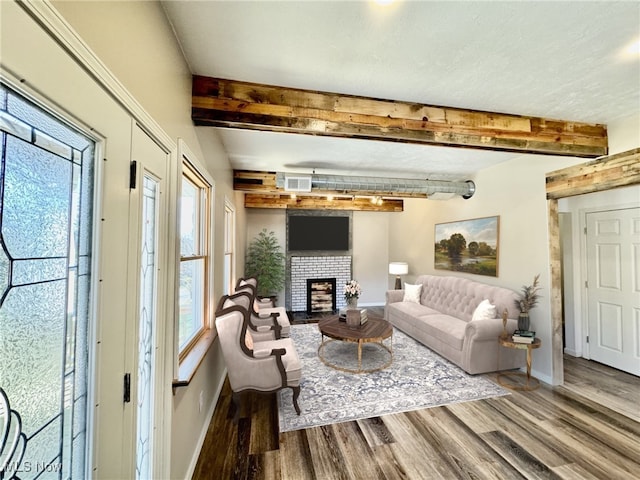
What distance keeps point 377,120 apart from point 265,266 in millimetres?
4463

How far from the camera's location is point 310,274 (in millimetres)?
6758

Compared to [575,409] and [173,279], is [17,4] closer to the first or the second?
[173,279]

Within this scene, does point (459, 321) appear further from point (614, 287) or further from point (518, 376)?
point (614, 287)

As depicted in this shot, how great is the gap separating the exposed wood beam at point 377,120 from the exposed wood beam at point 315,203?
12.8ft

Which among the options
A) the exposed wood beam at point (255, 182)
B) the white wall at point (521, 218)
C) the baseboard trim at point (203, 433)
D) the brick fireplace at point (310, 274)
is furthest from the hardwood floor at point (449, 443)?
the brick fireplace at point (310, 274)

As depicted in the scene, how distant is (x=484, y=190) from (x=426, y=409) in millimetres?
3288

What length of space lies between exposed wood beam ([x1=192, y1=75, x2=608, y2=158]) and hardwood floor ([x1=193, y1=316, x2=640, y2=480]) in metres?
2.52

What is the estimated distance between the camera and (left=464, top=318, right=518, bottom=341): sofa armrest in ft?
10.7

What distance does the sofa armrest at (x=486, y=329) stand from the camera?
10.7ft

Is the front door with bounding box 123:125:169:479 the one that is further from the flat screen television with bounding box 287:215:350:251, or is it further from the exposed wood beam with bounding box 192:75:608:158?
the flat screen television with bounding box 287:215:350:251

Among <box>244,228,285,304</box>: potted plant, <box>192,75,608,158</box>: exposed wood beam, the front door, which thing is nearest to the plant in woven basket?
<box>192,75,608,158</box>: exposed wood beam

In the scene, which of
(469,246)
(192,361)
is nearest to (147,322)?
(192,361)

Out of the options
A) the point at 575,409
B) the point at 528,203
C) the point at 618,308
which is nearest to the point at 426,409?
the point at 575,409

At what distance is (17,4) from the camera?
0.58m
